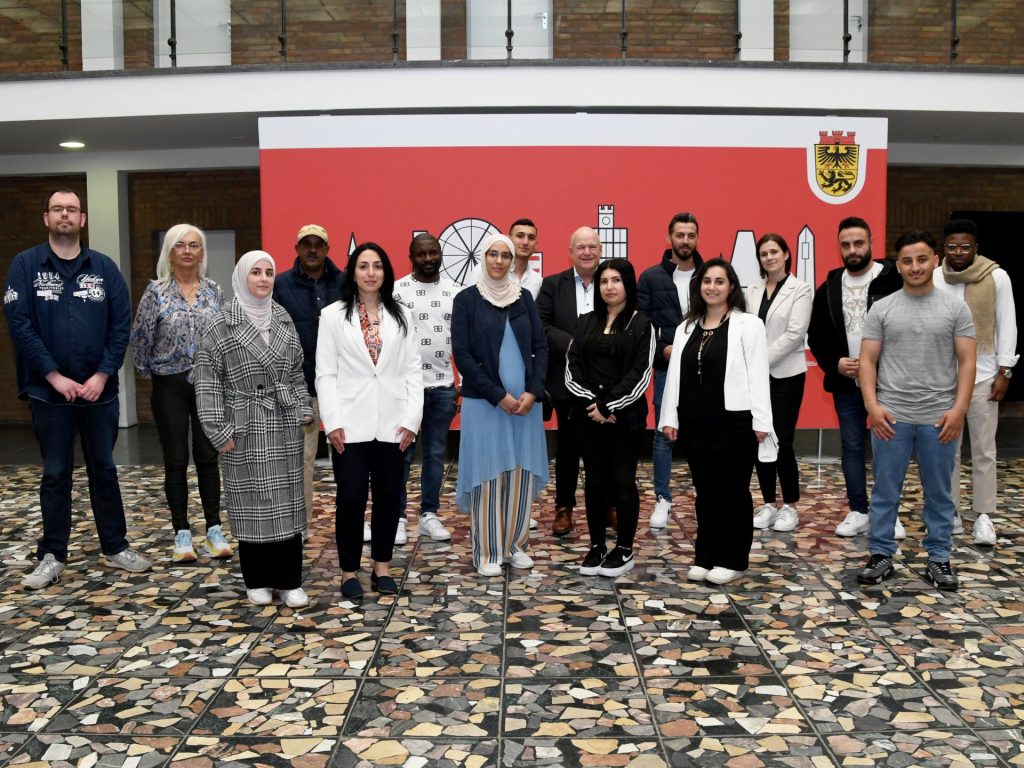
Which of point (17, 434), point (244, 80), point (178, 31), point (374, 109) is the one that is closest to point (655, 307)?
point (374, 109)

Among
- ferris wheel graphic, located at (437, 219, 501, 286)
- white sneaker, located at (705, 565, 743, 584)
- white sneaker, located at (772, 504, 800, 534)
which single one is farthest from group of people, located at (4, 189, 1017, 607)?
ferris wheel graphic, located at (437, 219, 501, 286)

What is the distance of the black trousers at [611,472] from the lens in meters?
4.71

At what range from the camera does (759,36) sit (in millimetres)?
8766

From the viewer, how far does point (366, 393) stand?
14.1 ft

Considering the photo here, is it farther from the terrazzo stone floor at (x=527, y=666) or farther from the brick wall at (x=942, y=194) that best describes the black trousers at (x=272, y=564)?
the brick wall at (x=942, y=194)

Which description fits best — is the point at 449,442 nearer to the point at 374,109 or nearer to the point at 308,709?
the point at 374,109

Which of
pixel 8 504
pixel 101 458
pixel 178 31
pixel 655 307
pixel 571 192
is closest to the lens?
pixel 101 458

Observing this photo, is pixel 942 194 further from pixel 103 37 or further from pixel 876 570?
pixel 103 37

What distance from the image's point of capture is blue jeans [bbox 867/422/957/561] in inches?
176

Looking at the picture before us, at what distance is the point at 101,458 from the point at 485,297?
2.11m

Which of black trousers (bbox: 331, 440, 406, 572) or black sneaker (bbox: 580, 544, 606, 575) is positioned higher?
black trousers (bbox: 331, 440, 406, 572)

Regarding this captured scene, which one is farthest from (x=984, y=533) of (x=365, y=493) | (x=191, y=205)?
(x=191, y=205)

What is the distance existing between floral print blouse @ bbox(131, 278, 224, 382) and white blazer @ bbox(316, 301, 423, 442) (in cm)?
93

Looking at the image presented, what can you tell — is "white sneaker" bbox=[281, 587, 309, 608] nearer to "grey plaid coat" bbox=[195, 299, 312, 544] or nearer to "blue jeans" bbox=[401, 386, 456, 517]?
"grey plaid coat" bbox=[195, 299, 312, 544]
